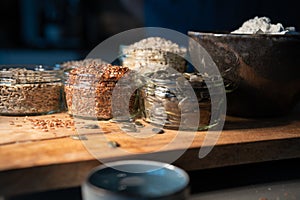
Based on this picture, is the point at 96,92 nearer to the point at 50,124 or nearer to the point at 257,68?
the point at 50,124

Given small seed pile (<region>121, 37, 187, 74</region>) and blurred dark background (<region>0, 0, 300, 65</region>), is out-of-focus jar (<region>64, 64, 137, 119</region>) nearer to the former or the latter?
small seed pile (<region>121, 37, 187, 74</region>)

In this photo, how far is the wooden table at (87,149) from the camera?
0.70m

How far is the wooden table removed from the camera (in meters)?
0.70

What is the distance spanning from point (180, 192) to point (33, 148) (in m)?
0.31

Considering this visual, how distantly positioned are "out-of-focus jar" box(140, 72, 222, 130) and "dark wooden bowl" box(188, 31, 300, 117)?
121 mm

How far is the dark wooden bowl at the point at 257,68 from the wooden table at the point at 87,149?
0.18ft

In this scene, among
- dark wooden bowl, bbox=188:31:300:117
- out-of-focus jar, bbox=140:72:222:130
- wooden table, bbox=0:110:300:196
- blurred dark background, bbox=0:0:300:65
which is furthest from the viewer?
blurred dark background, bbox=0:0:300:65

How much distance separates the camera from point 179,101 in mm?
918

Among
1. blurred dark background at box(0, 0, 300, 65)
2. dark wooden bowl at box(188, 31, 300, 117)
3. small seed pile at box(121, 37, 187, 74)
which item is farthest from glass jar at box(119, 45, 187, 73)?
blurred dark background at box(0, 0, 300, 65)

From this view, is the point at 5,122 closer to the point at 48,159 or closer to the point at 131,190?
the point at 48,159

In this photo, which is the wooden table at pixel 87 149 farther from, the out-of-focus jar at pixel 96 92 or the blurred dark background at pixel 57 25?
the blurred dark background at pixel 57 25

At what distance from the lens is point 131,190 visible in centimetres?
63

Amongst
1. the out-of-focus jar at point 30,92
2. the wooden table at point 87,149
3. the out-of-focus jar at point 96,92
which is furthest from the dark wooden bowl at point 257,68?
the out-of-focus jar at point 30,92

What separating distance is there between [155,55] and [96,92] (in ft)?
0.89
